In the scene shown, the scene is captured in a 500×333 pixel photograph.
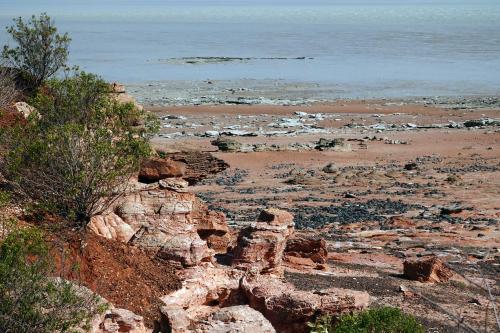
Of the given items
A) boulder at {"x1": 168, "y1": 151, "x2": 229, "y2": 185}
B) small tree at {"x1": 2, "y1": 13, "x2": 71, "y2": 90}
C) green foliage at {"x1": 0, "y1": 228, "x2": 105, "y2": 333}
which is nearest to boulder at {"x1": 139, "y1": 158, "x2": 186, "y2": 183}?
boulder at {"x1": 168, "y1": 151, "x2": 229, "y2": 185}

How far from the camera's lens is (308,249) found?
63.0ft

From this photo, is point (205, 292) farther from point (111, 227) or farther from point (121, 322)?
point (121, 322)

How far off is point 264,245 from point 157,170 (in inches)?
150

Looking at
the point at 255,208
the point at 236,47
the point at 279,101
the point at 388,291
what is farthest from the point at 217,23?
the point at 388,291

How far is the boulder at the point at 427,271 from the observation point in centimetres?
1866

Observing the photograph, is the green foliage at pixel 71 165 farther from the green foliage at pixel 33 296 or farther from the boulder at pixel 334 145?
the boulder at pixel 334 145

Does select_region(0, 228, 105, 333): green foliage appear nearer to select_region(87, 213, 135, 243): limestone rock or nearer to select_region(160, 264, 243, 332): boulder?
select_region(160, 264, 243, 332): boulder

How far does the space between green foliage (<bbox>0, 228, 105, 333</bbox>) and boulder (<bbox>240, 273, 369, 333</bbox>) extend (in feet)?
11.1

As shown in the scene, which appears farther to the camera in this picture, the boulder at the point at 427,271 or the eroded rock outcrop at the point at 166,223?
the boulder at the point at 427,271

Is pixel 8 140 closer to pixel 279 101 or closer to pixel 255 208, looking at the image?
pixel 255 208

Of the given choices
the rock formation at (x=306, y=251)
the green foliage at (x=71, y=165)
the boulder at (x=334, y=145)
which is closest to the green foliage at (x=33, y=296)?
the green foliage at (x=71, y=165)

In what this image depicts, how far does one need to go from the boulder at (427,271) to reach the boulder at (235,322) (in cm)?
693

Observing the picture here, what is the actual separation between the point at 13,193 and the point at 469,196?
18709 mm

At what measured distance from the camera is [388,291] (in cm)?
1750
